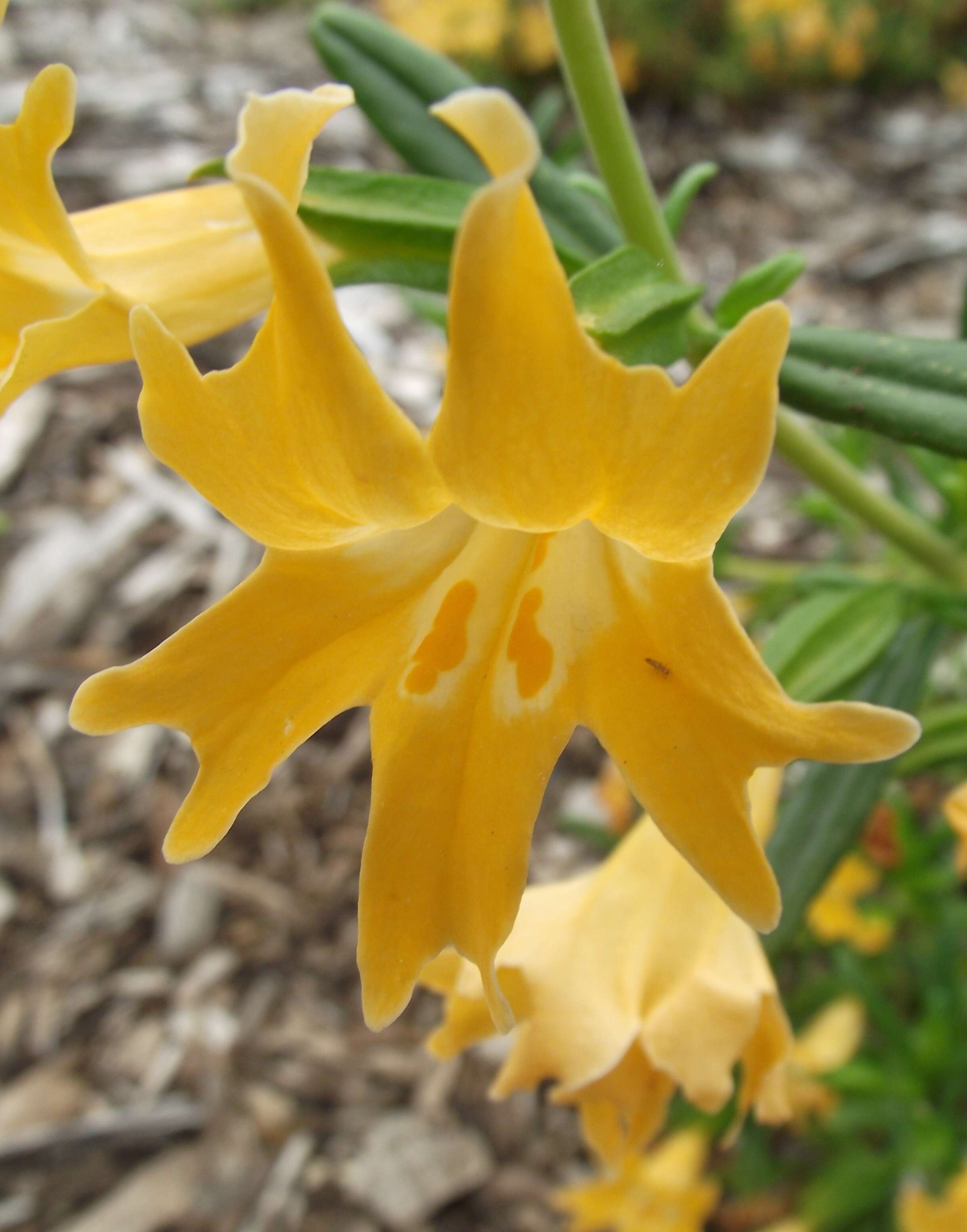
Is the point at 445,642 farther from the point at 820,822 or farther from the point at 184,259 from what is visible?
the point at 820,822

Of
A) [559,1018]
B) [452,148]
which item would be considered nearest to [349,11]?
[452,148]

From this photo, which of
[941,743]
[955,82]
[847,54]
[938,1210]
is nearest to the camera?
[941,743]

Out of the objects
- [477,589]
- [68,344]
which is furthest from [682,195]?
[68,344]

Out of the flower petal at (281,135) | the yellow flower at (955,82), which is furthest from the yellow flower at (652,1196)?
the yellow flower at (955,82)

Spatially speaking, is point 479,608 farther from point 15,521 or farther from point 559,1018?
point 15,521

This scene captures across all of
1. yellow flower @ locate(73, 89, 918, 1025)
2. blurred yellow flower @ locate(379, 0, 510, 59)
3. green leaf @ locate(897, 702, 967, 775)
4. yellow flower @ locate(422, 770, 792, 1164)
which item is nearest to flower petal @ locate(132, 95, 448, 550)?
yellow flower @ locate(73, 89, 918, 1025)
